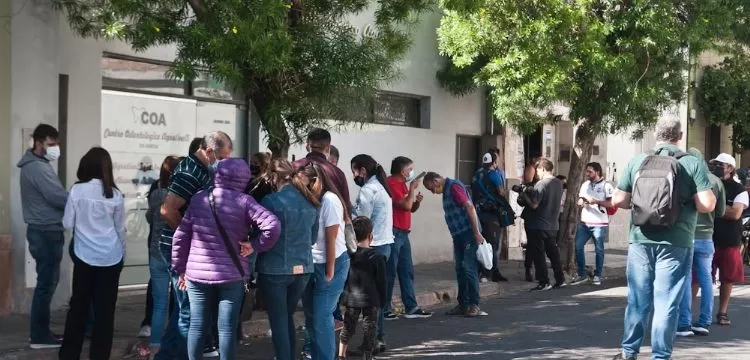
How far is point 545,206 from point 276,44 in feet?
21.0

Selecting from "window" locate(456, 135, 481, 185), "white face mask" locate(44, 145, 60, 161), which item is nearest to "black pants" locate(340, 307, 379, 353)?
"white face mask" locate(44, 145, 60, 161)

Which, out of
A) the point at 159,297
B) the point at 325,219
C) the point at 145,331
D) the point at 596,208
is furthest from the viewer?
the point at 596,208

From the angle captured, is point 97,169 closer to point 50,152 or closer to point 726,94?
point 50,152

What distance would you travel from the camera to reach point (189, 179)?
7914 mm

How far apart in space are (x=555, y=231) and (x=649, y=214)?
7.09m

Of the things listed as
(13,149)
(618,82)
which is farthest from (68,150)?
(618,82)

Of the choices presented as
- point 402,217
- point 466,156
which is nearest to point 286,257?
point 402,217

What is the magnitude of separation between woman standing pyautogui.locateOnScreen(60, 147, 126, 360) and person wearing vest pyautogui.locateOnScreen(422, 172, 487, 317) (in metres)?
3.99

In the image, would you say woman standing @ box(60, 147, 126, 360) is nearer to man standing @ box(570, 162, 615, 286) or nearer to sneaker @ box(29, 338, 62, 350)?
sneaker @ box(29, 338, 62, 350)

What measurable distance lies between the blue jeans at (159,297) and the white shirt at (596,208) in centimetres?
812

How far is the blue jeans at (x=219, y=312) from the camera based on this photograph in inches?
287

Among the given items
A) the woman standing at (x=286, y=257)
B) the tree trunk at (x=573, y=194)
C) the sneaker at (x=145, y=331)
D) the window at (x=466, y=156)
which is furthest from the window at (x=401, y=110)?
the woman standing at (x=286, y=257)

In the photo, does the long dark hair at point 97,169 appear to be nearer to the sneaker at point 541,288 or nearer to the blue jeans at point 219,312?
the blue jeans at point 219,312

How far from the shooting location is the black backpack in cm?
815
